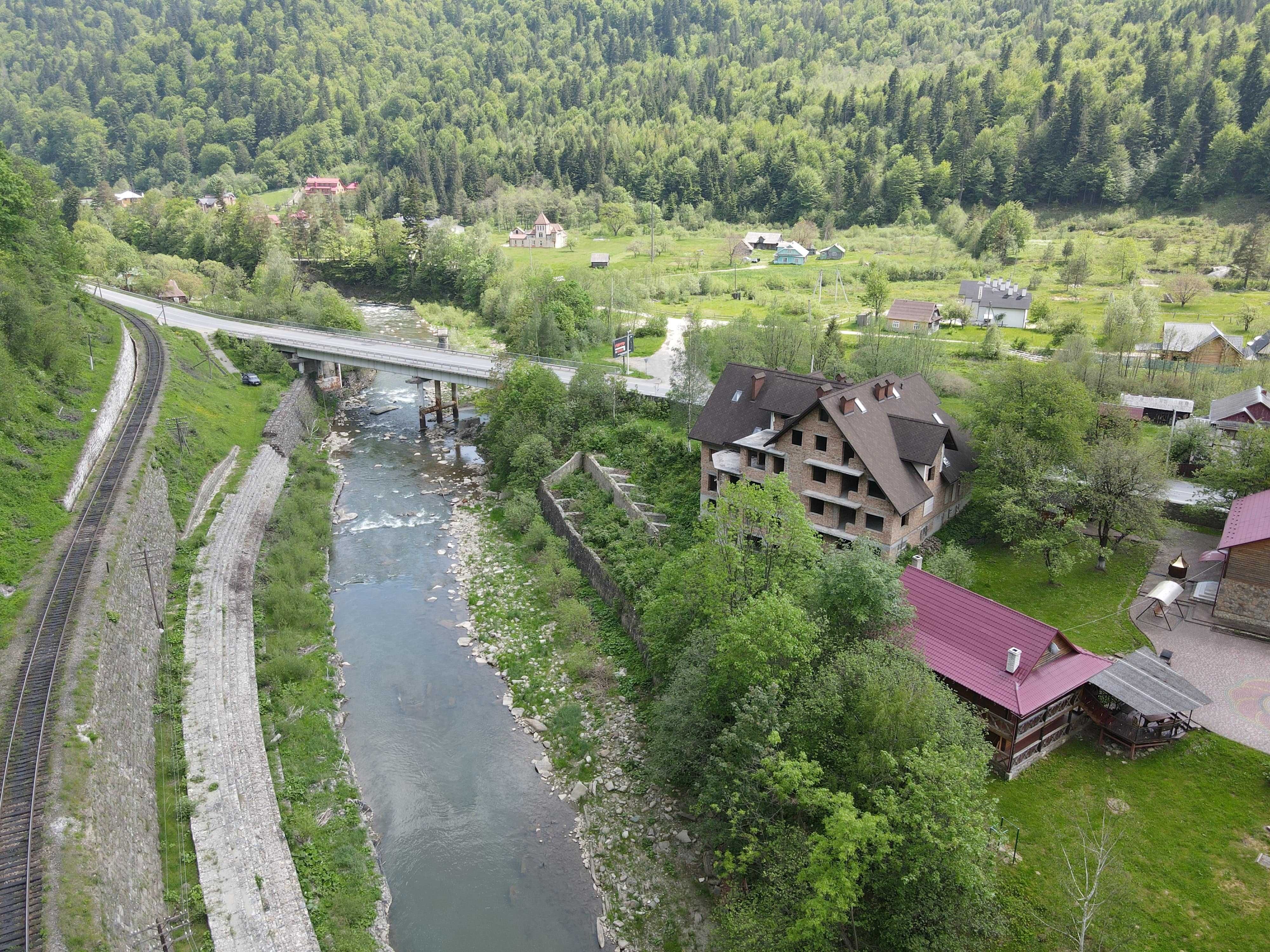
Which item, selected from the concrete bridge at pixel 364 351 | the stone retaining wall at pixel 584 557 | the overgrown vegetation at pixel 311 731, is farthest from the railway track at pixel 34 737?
the concrete bridge at pixel 364 351

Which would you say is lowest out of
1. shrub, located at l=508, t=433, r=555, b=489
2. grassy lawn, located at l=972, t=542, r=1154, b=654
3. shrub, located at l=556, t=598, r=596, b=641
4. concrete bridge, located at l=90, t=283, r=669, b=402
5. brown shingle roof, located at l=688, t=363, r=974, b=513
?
shrub, located at l=556, t=598, r=596, b=641

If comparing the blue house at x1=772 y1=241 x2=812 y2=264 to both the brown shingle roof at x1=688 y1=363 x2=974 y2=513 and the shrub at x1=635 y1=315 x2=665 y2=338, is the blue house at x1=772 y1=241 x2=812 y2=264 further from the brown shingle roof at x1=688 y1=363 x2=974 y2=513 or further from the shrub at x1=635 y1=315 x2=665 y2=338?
the brown shingle roof at x1=688 y1=363 x2=974 y2=513

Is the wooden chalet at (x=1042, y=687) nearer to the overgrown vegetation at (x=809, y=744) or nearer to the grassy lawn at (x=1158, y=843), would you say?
the grassy lawn at (x=1158, y=843)

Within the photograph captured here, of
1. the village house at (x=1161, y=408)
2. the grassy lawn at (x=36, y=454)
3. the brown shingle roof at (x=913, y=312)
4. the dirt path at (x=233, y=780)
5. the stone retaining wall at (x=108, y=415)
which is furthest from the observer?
the brown shingle roof at (x=913, y=312)

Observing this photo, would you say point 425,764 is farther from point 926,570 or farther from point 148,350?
point 148,350

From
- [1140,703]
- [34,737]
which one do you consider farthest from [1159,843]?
[34,737]

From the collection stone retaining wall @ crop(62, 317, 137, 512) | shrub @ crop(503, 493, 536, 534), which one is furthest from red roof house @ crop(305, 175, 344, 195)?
shrub @ crop(503, 493, 536, 534)

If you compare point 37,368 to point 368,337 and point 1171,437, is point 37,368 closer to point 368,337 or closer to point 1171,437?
point 368,337
